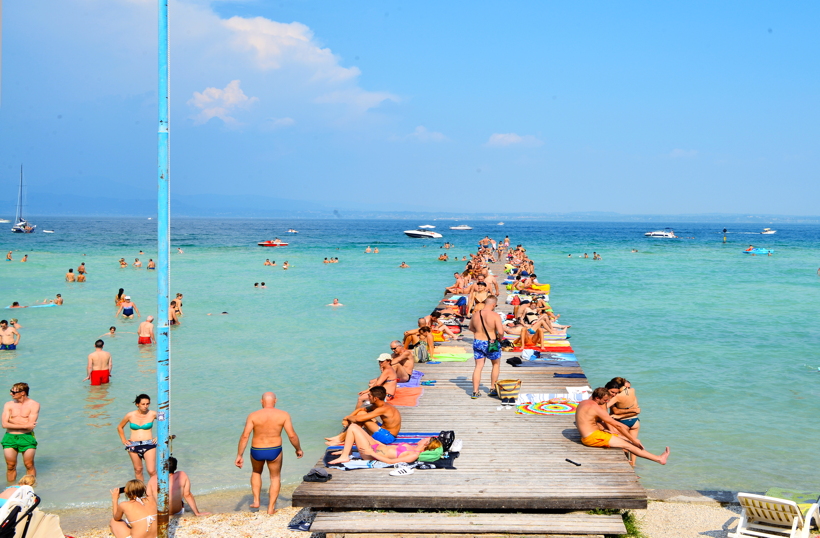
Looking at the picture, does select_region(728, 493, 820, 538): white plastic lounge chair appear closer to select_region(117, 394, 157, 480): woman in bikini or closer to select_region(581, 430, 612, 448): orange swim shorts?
select_region(581, 430, 612, 448): orange swim shorts

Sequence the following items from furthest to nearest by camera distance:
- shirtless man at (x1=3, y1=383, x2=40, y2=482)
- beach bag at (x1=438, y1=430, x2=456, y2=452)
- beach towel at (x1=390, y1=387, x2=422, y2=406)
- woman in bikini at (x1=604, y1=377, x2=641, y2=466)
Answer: beach towel at (x1=390, y1=387, x2=422, y2=406) → woman in bikini at (x1=604, y1=377, x2=641, y2=466) → shirtless man at (x1=3, y1=383, x2=40, y2=482) → beach bag at (x1=438, y1=430, x2=456, y2=452)

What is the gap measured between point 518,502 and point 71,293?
97.9ft

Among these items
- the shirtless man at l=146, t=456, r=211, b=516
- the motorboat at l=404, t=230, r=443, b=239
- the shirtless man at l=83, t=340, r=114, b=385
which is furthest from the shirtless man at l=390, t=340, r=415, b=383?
the motorboat at l=404, t=230, r=443, b=239

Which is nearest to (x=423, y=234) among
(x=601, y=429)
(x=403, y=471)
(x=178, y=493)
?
(x=601, y=429)

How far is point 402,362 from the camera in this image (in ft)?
39.2

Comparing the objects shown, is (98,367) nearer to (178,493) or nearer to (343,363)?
(343,363)

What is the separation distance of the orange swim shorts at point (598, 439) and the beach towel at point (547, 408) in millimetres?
1481

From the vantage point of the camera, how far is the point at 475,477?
7.42 m

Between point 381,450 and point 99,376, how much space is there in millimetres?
9150

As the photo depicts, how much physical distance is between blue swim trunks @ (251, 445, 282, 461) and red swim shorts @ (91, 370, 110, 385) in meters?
7.83

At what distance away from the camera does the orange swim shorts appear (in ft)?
27.3

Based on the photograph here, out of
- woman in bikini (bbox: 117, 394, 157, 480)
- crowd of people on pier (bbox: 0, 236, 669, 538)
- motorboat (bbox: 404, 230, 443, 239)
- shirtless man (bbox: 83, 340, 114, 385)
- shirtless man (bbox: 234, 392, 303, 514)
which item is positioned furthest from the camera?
motorboat (bbox: 404, 230, 443, 239)

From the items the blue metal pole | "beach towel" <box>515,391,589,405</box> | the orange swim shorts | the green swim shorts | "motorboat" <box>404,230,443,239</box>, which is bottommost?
the green swim shorts

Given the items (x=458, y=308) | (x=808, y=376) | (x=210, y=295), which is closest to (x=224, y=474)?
(x=458, y=308)
